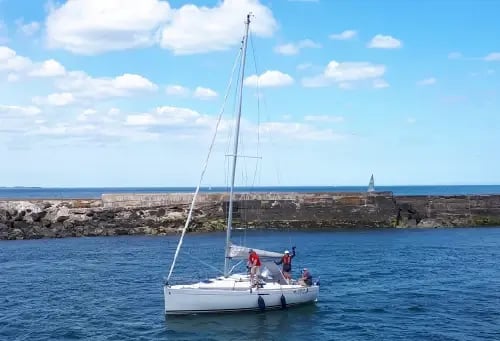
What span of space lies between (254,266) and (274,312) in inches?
78.2

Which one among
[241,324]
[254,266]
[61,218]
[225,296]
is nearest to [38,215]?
[61,218]

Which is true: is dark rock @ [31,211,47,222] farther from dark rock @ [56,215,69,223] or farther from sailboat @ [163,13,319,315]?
sailboat @ [163,13,319,315]

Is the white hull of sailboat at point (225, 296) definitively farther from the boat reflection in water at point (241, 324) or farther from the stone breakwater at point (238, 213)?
the stone breakwater at point (238, 213)

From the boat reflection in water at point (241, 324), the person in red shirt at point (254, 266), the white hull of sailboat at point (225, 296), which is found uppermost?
the person in red shirt at point (254, 266)

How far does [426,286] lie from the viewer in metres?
27.5

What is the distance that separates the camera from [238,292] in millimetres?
22016

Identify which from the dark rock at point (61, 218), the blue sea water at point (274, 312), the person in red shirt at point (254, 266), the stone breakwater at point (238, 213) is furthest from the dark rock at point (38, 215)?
the person in red shirt at point (254, 266)

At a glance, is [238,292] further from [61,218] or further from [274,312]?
[61,218]

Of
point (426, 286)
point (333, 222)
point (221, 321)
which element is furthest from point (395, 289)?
point (333, 222)

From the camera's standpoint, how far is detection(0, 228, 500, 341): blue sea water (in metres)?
20.5

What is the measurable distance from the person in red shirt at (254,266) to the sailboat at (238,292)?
144 millimetres

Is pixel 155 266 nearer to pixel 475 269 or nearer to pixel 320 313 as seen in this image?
pixel 320 313

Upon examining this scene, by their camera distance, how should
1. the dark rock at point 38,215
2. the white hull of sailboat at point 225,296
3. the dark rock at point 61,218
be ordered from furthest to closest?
the dark rock at point 61,218 < the dark rock at point 38,215 < the white hull of sailboat at point 225,296

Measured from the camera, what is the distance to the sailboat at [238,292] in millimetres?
21766
